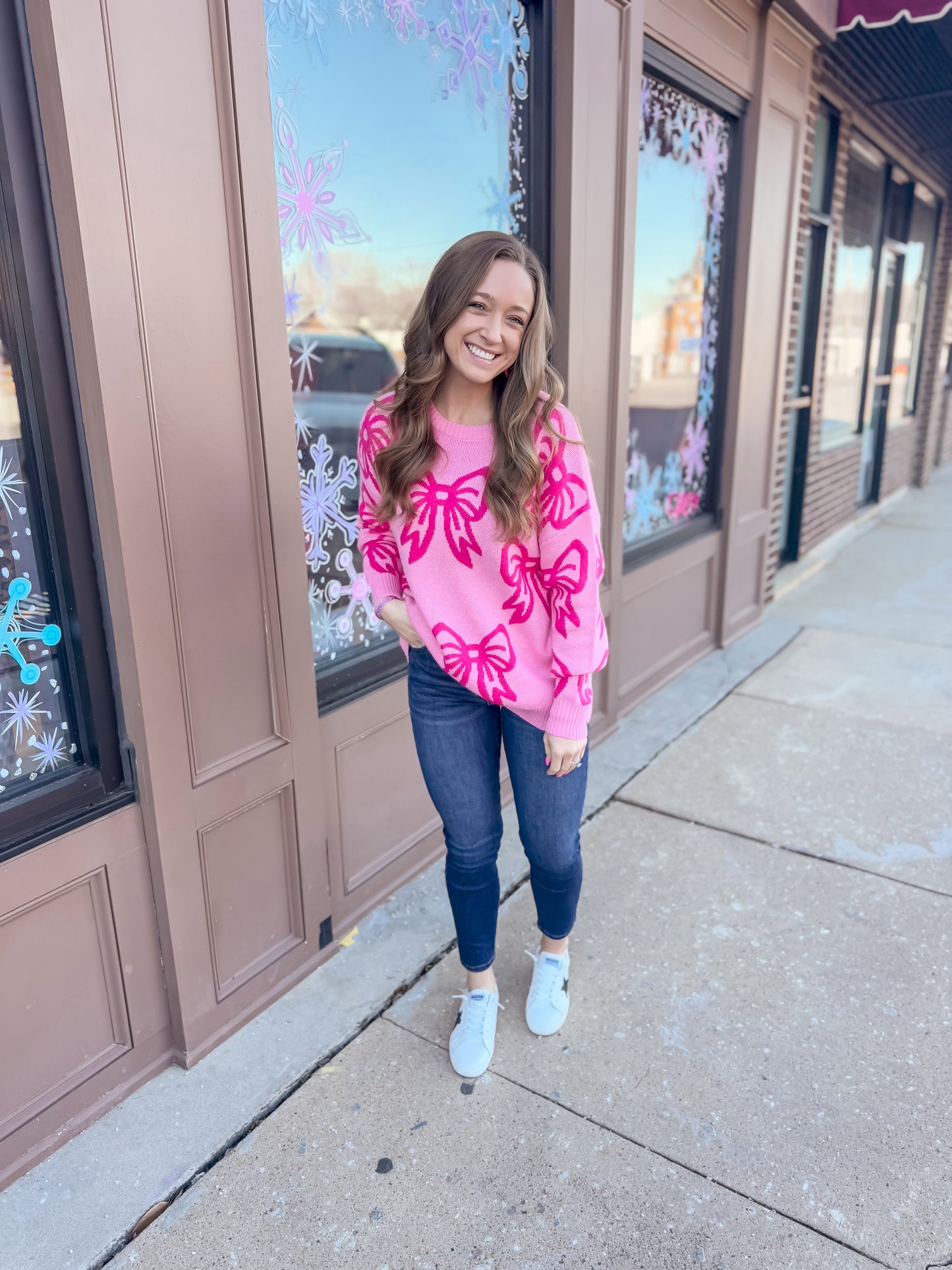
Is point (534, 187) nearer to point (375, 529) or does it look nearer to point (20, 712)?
point (375, 529)

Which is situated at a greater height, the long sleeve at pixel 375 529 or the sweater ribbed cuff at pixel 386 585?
the long sleeve at pixel 375 529

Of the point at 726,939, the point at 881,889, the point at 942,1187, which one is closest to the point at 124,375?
the point at 726,939

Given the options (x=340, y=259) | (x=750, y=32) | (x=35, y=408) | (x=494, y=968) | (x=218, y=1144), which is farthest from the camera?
(x=750, y=32)

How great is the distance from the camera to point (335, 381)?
3.09 metres

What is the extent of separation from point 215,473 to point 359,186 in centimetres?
121

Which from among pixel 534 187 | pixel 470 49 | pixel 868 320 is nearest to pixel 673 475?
pixel 534 187

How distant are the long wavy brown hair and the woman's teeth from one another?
56mm

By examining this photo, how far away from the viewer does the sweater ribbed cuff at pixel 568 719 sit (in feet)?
5.94

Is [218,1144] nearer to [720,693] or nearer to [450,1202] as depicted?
[450,1202]

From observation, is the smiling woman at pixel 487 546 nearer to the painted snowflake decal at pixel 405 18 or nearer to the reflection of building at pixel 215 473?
the reflection of building at pixel 215 473

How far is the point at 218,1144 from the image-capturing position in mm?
1930

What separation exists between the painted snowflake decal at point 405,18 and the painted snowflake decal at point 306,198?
43cm

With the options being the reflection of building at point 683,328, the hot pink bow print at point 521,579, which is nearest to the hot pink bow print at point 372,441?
the hot pink bow print at point 521,579

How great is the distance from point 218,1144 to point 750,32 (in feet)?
16.2
